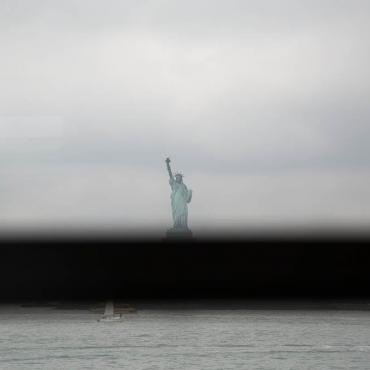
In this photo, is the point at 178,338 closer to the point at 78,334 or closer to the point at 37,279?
the point at 78,334

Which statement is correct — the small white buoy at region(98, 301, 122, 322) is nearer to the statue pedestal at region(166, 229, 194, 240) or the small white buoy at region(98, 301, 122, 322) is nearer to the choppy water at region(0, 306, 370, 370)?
the choppy water at region(0, 306, 370, 370)

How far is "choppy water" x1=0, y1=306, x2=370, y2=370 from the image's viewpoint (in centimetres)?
362

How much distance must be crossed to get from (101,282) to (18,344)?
2494 mm

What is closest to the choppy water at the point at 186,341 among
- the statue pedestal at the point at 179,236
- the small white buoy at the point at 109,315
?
the small white buoy at the point at 109,315

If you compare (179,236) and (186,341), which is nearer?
(179,236)

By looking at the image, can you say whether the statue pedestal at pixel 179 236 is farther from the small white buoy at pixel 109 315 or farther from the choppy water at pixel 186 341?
the small white buoy at pixel 109 315

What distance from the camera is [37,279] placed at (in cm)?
202

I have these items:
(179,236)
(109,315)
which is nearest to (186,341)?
(109,315)

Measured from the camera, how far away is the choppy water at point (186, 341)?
3.62 metres

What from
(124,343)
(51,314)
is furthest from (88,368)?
(51,314)

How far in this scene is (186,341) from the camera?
448 centimetres

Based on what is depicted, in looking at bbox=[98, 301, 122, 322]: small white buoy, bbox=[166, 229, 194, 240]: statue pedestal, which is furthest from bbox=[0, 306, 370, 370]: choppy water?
bbox=[166, 229, 194, 240]: statue pedestal

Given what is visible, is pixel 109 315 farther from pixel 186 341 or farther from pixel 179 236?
pixel 179 236

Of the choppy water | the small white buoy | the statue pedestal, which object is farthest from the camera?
the small white buoy
